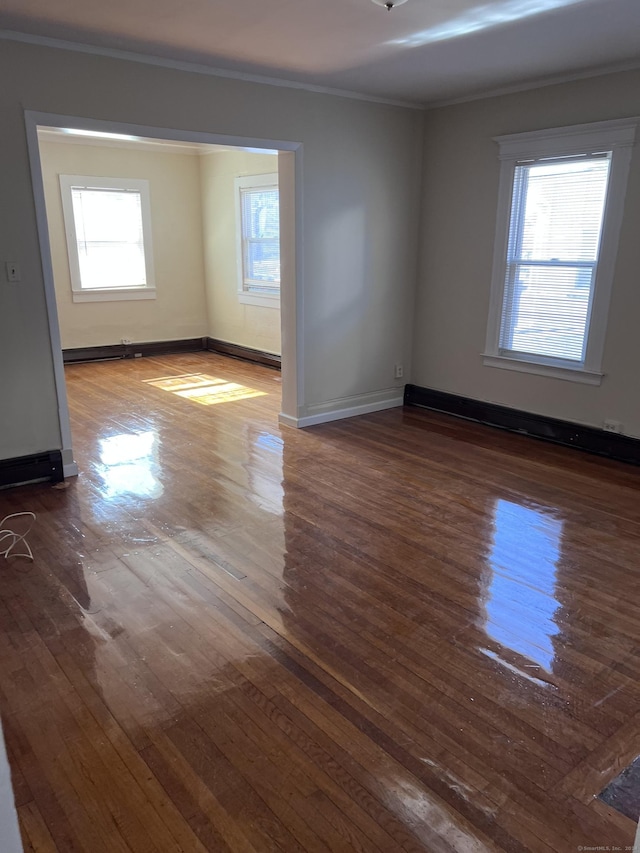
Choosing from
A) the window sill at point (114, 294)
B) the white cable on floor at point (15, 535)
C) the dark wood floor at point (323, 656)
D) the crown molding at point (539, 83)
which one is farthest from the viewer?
the window sill at point (114, 294)

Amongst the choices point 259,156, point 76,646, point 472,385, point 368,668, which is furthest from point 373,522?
point 259,156

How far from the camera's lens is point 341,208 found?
16.6ft

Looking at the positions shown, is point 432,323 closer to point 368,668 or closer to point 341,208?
point 341,208

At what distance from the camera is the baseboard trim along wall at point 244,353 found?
24.5ft

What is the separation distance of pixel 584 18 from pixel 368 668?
3312mm

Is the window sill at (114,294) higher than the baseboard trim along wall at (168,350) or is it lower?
higher

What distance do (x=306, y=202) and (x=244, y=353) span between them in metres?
3.28

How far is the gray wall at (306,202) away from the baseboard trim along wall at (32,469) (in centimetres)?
5

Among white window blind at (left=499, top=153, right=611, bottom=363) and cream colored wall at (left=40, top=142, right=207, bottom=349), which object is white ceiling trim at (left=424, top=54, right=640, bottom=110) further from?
cream colored wall at (left=40, top=142, right=207, bottom=349)

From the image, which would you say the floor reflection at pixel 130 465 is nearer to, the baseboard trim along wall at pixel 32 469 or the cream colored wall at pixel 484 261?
the baseboard trim along wall at pixel 32 469

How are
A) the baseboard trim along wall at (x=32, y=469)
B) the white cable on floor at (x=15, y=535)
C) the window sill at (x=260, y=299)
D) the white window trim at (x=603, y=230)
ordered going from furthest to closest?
the window sill at (x=260, y=299)
the white window trim at (x=603, y=230)
the baseboard trim along wall at (x=32, y=469)
the white cable on floor at (x=15, y=535)

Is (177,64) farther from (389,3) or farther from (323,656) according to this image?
(323,656)

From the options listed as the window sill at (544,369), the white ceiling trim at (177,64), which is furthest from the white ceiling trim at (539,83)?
the window sill at (544,369)

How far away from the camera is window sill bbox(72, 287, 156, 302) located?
7.60m
